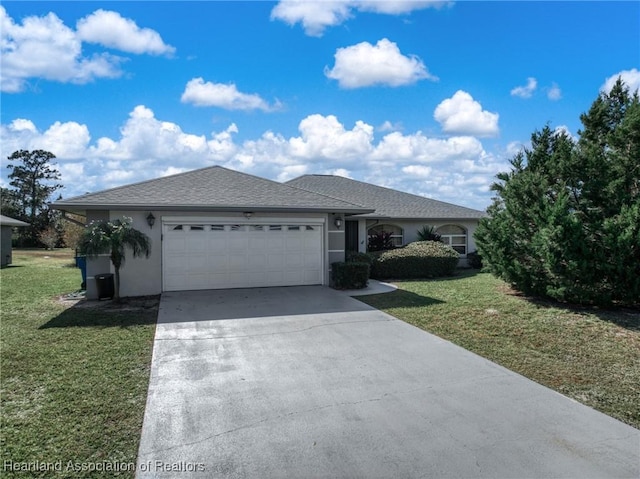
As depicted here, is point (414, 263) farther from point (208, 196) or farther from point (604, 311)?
point (208, 196)

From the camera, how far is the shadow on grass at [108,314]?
7.98 meters

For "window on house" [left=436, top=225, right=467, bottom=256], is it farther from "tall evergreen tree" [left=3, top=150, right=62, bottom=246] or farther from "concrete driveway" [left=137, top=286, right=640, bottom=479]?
"tall evergreen tree" [left=3, top=150, right=62, bottom=246]

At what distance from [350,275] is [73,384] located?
328 inches

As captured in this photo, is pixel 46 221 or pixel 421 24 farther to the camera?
pixel 46 221

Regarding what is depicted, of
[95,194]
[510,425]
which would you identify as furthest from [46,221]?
[510,425]

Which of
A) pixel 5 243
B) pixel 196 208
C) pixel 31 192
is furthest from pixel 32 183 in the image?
pixel 196 208

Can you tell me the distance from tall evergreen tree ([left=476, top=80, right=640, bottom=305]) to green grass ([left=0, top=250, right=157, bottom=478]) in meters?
8.31

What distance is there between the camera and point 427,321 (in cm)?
828

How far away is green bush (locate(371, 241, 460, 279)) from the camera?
49.0 ft

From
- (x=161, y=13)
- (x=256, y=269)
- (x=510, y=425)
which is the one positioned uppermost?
(x=161, y=13)

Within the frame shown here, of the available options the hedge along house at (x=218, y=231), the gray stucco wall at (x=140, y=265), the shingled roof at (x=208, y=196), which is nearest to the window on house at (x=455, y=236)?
the hedge along house at (x=218, y=231)

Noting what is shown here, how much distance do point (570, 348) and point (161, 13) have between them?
11.4 metres

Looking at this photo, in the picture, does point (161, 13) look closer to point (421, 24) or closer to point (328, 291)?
point (421, 24)

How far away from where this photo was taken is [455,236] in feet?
64.2
